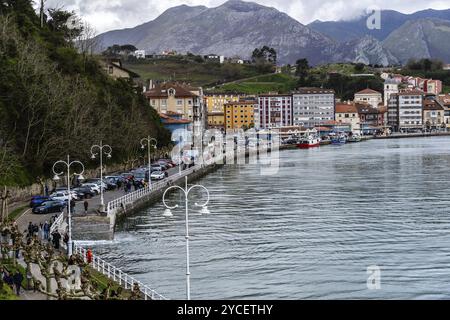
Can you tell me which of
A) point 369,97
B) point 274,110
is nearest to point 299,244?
point 274,110

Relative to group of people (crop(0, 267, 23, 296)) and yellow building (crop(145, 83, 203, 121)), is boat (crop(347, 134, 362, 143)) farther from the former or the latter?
group of people (crop(0, 267, 23, 296))

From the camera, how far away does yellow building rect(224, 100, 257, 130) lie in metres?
139

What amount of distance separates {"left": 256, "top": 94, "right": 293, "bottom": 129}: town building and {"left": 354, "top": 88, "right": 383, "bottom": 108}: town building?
67.1ft

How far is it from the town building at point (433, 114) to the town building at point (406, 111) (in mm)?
1575

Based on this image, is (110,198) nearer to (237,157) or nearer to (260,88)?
(237,157)

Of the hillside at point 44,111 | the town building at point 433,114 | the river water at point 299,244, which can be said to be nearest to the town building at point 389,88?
the town building at point 433,114

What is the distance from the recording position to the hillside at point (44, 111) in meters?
34.5

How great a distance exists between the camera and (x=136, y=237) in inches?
1061

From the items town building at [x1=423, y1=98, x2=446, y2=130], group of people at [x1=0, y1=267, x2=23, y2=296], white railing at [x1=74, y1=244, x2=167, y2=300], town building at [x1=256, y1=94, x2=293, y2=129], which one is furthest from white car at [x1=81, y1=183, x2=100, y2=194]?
town building at [x1=423, y1=98, x2=446, y2=130]

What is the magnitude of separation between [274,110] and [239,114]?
267 inches

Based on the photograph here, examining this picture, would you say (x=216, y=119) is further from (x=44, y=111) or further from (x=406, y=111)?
(x=44, y=111)

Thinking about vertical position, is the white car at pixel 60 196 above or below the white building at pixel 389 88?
below

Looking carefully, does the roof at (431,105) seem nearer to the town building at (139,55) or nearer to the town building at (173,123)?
the town building at (139,55)

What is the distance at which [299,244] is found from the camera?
24250 mm
